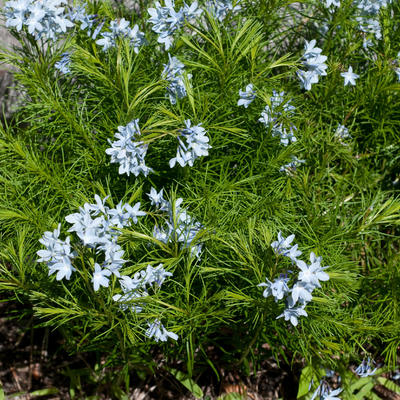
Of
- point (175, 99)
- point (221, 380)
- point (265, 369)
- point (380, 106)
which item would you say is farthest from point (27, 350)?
point (380, 106)

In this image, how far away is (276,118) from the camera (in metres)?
2.13

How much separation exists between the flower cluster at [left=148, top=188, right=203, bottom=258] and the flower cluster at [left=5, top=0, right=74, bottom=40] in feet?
2.62

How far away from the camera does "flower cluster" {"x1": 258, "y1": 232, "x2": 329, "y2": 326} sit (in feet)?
5.25

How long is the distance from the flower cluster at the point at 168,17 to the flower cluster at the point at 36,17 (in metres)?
0.36

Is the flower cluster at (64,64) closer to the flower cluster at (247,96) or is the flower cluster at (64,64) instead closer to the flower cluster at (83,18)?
the flower cluster at (83,18)

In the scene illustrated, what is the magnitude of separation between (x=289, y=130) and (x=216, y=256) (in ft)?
2.18

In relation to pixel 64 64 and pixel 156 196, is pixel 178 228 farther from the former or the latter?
pixel 64 64

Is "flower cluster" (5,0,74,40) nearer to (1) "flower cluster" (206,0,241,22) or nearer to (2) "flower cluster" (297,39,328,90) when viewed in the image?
(1) "flower cluster" (206,0,241,22)

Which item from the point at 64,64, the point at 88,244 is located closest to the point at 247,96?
the point at 64,64

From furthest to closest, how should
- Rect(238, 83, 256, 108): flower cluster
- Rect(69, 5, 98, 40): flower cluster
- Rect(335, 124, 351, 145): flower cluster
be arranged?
Rect(335, 124, 351, 145): flower cluster < Rect(69, 5, 98, 40): flower cluster < Rect(238, 83, 256, 108): flower cluster

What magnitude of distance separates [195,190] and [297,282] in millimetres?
776

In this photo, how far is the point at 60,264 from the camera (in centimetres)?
165

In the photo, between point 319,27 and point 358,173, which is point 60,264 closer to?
point 358,173

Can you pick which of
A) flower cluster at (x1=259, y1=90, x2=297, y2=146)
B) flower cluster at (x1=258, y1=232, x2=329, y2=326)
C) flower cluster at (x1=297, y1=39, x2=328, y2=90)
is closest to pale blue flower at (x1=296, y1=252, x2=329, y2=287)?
flower cluster at (x1=258, y1=232, x2=329, y2=326)
